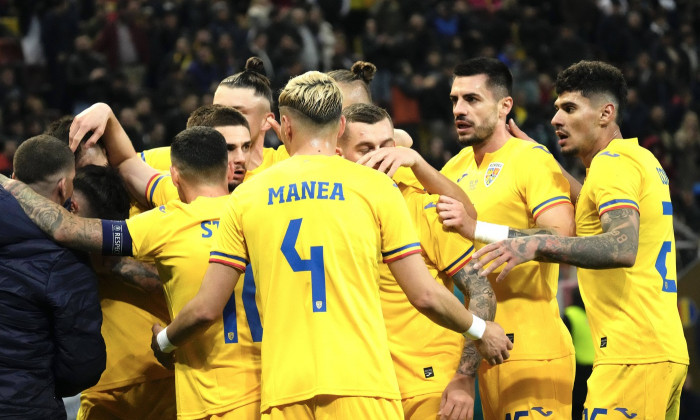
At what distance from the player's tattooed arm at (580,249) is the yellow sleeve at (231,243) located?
1436 millimetres

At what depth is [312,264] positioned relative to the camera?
4.69m

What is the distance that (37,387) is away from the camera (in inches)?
219

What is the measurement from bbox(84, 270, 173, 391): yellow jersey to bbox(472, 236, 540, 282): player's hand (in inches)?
82.2

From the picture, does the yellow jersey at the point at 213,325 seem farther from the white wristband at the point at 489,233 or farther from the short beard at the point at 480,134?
the short beard at the point at 480,134

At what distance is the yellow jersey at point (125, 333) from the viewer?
613 centimetres

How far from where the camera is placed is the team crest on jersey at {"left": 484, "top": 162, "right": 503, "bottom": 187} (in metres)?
6.35

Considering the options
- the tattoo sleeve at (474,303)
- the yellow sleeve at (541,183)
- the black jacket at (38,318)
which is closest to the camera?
the black jacket at (38,318)

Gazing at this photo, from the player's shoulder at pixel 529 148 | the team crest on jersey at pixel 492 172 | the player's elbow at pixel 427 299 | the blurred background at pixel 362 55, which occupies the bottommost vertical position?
the player's elbow at pixel 427 299

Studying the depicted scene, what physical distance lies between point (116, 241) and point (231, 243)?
84cm

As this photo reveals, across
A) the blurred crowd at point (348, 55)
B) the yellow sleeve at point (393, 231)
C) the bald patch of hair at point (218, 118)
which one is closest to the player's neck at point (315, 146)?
the yellow sleeve at point (393, 231)

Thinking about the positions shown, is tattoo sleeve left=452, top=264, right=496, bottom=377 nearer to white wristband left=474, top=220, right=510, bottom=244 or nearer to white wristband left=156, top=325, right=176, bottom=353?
white wristband left=474, top=220, right=510, bottom=244

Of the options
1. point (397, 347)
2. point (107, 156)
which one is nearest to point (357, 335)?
point (397, 347)

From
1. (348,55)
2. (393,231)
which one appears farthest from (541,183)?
(348,55)

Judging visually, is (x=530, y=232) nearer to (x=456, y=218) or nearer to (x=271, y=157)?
(x=456, y=218)
